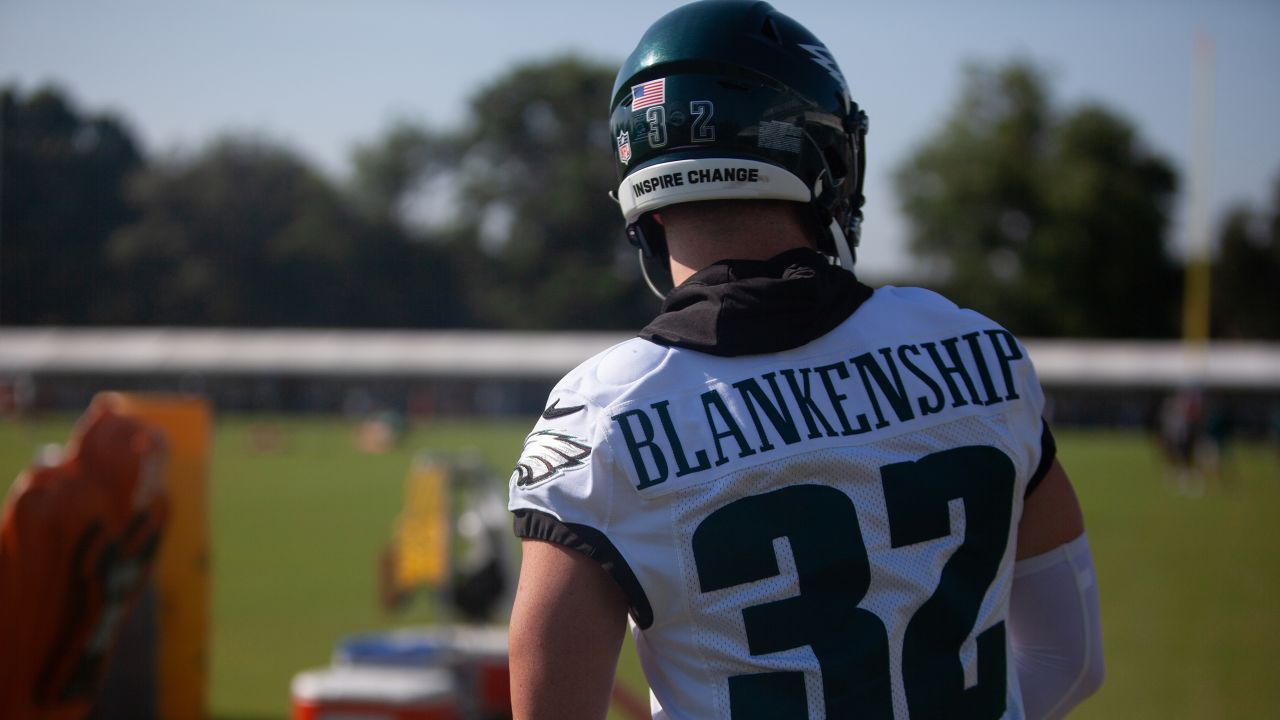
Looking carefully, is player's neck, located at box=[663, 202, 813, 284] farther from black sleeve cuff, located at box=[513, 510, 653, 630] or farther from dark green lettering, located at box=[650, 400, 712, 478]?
black sleeve cuff, located at box=[513, 510, 653, 630]

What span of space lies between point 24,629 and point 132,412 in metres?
1.72

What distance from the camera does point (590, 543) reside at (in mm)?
1433

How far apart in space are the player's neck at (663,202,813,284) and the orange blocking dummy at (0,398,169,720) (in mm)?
3853

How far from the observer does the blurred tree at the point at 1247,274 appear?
209 feet

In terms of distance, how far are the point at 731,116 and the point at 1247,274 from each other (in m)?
72.3

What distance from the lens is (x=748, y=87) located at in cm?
174

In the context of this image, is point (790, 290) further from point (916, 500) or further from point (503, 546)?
point (503, 546)

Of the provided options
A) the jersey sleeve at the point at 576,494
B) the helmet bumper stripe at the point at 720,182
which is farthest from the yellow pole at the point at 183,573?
the jersey sleeve at the point at 576,494

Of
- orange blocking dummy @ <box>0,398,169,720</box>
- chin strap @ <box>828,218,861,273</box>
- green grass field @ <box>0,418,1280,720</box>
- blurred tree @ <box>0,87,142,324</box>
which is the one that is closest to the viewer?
chin strap @ <box>828,218,861,273</box>

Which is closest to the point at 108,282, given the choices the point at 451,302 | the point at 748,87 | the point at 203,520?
the point at 451,302

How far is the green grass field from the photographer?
8039 millimetres

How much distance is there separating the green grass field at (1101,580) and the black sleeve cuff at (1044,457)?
6286mm

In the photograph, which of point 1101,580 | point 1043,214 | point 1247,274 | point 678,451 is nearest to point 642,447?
point 678,451

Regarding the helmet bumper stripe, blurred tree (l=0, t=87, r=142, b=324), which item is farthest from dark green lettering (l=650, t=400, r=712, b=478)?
blurred tree (l=0, t=87, r=142, b=324)
